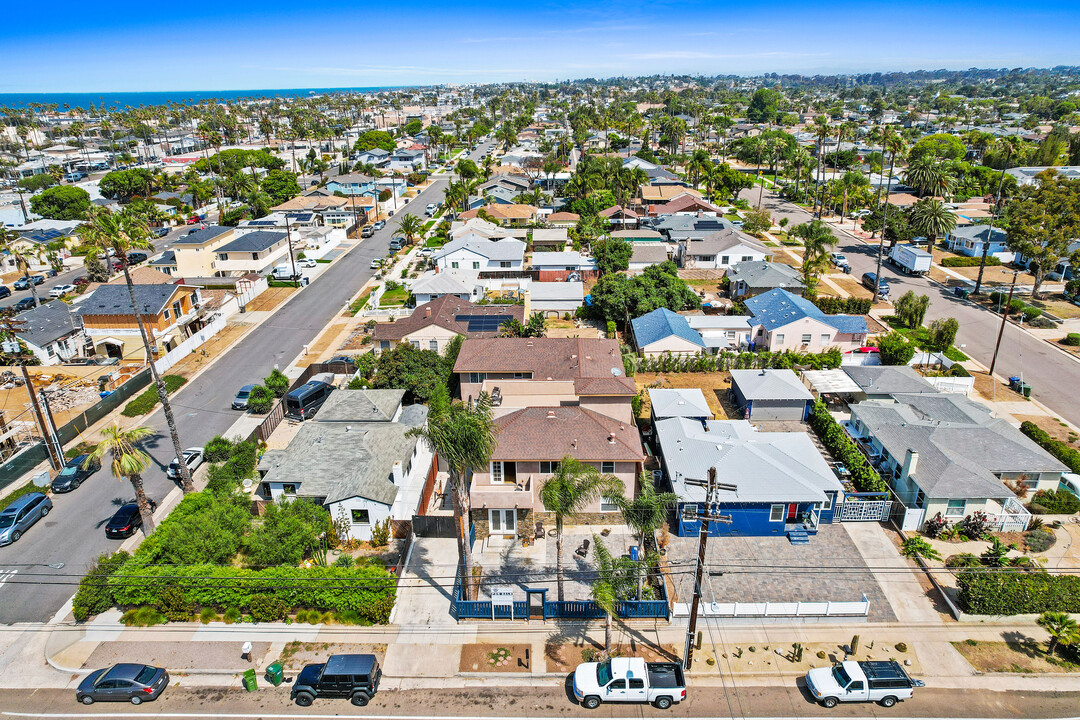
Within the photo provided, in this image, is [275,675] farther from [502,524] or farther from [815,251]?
[815,251]

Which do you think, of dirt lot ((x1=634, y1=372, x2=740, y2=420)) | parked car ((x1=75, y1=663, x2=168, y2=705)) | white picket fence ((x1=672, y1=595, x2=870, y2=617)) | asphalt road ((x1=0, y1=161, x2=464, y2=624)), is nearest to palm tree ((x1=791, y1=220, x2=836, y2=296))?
dirt lot ((x1=634, y1=372, x2=740, y2=420))

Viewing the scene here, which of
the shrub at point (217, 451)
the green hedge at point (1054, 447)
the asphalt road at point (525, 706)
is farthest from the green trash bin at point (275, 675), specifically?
the green hedge at point (1054, 447)

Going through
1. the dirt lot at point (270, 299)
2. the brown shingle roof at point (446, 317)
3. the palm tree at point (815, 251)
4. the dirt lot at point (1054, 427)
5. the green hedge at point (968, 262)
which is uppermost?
the palm tree at point (815, 251)

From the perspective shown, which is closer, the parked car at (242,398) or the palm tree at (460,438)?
the palm tree at (460,438)

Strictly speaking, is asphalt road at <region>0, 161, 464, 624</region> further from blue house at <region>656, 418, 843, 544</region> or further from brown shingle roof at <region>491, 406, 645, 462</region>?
blue house at <region>656, 418, 843, 544</region>

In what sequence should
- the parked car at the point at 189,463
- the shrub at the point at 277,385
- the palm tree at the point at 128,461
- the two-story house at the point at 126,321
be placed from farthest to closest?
the two-story house at the point at 126,321, the shrub at the point at 277,385, the parked car at the point at 189,463, the palm tree at the point at 128,461

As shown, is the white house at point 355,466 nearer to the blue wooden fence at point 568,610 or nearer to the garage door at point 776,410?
the blue wooden fence at point 568,610
